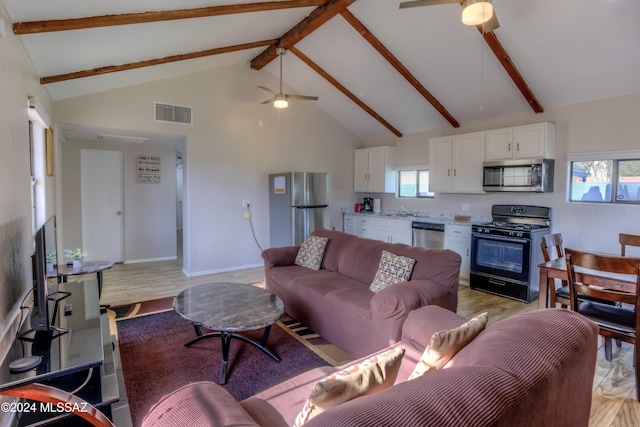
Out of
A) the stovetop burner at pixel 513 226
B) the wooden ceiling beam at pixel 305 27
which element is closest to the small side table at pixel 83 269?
the wooden ceiling beam at pixel 305 27

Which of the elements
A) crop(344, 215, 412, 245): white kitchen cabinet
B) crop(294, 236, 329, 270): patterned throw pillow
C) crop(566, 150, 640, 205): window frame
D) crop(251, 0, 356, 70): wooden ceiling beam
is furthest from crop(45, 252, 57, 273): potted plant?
crop(566, 150, 640, 205): window frame

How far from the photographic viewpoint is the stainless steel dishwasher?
17.4 feet

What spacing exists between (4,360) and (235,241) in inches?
162

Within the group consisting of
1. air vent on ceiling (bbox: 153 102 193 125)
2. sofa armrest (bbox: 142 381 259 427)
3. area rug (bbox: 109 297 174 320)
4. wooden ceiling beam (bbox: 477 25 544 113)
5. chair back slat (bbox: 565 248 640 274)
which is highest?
wooden ceiling beam (bbox: 477 25 544 113)

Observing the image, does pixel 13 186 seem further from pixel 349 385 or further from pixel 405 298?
pixel 405 298

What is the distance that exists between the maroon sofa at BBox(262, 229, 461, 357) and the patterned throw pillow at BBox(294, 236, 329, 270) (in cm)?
6

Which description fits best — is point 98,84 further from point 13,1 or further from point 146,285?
point 146,285

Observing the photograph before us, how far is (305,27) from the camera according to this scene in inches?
175

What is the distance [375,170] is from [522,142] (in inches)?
108

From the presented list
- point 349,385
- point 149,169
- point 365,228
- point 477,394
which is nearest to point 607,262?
point 477,394

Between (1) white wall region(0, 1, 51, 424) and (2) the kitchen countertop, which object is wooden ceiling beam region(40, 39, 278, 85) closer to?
(1) white wall region(0, 1, 51, 424)

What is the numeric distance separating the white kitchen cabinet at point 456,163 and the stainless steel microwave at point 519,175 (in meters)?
0.20

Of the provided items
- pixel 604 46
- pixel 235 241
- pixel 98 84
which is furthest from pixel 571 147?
pixel 98 84

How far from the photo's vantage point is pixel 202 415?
43.6 inches
